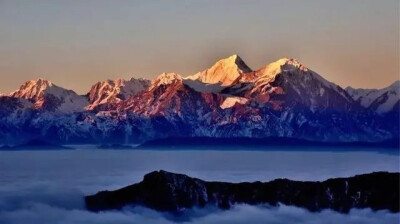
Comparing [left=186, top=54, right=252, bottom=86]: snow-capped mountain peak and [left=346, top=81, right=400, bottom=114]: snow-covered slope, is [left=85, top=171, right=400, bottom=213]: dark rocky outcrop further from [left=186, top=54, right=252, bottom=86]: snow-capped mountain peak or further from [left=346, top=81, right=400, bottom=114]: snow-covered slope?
[left=346, top=81, right=400, bottom=114]: snow-covered slope

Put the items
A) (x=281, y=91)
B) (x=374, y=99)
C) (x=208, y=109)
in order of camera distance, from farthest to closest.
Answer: (x=208, y=109), (x=281, y=91), (x=374, y=99)

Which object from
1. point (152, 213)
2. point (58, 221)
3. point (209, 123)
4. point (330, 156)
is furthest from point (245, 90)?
point (58, 221)

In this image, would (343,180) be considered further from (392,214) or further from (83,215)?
(83,215)

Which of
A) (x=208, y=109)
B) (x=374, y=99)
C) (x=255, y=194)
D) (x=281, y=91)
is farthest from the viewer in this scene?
(x=208, y=109)

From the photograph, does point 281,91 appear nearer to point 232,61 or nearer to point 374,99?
point 374,99

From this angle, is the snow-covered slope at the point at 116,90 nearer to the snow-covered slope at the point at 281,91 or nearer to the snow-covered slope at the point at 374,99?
the snow-covered slope at the point at 281,91

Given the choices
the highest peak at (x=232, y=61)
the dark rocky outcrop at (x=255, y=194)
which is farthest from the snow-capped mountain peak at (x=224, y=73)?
the dark rocky outcrop at (x=255, y=194)

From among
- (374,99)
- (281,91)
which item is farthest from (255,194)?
(281,91)
